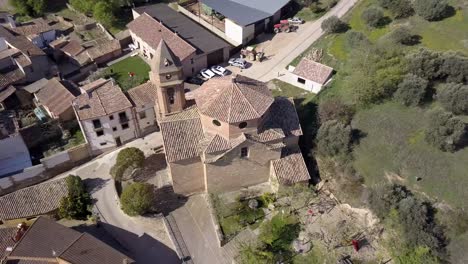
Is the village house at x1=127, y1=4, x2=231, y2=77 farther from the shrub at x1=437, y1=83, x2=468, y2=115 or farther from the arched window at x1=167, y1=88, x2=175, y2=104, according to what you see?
the shrub at x1=437, y1=83, x2=468, y2=115

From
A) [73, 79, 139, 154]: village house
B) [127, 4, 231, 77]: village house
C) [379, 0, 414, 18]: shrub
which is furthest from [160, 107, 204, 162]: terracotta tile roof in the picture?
[379, 0, 414, 18]: shrub

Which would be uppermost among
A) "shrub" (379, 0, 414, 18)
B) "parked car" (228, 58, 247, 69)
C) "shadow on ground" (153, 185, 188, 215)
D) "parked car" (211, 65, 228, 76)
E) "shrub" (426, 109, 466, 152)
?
"shrub" (379, 0, 414, 18)

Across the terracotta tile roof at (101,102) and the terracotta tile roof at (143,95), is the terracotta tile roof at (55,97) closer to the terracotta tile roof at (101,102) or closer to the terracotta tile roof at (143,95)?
the terracotta tile roof at (101,102)

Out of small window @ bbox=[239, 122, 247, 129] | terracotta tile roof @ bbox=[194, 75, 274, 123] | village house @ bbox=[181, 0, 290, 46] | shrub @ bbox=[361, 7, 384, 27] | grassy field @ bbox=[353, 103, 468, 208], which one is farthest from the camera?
village house @ bbox=[181, 0, 290, 46]

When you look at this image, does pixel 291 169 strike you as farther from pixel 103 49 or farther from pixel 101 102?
pixel 103 49

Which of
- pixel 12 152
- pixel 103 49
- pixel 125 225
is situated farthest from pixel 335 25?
pixel 12 152

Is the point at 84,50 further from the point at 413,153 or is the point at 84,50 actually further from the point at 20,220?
the point at 413,153
